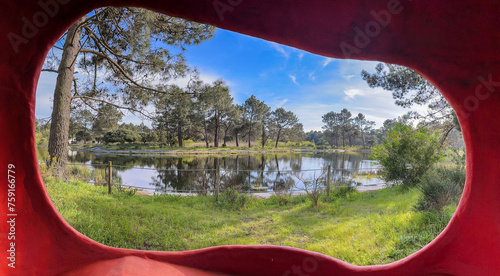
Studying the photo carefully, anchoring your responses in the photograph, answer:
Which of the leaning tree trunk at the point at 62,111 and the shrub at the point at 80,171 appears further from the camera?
the shrub at the point at 80,171

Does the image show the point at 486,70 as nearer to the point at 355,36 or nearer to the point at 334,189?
the point at 355,36

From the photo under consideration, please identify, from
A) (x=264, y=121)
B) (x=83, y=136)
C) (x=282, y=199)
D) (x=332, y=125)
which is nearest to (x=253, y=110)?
(x=264, y=121)

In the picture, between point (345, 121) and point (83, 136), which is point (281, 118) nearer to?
point (345, 121)

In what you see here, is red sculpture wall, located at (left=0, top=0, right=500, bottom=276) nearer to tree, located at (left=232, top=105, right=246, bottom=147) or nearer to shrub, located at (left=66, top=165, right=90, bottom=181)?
shrub, located at (left=66, top=165, right=90, bottom=181)

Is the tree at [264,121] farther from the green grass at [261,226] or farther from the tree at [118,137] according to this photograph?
the green grass at [261,226]

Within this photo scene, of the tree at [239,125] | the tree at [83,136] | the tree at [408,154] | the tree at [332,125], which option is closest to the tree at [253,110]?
the tree at [239,125]

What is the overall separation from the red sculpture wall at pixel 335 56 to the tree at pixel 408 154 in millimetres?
5145

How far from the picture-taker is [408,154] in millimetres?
5188

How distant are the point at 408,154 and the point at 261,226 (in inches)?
167

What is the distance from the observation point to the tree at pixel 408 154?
5.06m

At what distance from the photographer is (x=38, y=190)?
0.73 m

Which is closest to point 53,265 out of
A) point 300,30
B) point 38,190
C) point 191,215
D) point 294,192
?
point 38,190

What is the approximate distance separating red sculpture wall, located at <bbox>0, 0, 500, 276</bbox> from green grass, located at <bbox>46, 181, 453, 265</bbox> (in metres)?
1.37

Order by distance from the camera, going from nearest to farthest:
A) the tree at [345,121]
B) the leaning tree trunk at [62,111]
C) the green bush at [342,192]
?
the leaning tree trunk at [62,111], the green bush at [342,192], the tree at [345,121]
